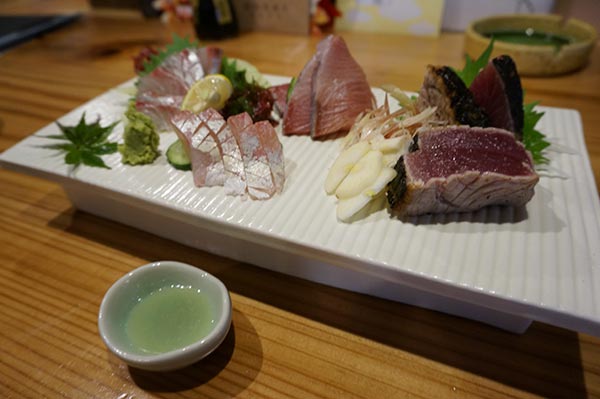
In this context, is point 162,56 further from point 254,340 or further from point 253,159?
point 254,340

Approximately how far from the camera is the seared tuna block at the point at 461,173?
Result: 152cm

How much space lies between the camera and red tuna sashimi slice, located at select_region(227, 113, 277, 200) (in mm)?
1812

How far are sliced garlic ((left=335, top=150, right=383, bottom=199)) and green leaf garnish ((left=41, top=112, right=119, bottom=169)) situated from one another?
1.24 m

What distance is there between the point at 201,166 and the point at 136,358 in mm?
916

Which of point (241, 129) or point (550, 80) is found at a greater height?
point (241, 129)

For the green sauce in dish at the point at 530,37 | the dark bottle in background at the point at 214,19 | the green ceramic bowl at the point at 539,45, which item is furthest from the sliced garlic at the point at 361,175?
the dark bottle in background at the point at 214,19

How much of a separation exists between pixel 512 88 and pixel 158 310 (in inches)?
71.2

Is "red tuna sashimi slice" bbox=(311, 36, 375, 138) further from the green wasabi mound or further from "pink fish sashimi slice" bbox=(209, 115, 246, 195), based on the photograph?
the green wasabi mound

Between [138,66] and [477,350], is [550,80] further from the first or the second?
[138,66]

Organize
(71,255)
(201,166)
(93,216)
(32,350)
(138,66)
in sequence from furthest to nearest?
(138,66), (93,216), (71,255), (201,166), (32,350)

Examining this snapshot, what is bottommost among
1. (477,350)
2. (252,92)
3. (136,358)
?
(477,350)

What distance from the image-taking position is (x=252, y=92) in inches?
94.9

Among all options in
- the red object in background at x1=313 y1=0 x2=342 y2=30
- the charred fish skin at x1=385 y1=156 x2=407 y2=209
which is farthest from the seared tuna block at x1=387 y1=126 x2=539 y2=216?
the red object in background at x1=313 y1=0 x2=342 y2=30

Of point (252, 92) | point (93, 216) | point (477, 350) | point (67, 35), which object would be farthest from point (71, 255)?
point (67, 35)
